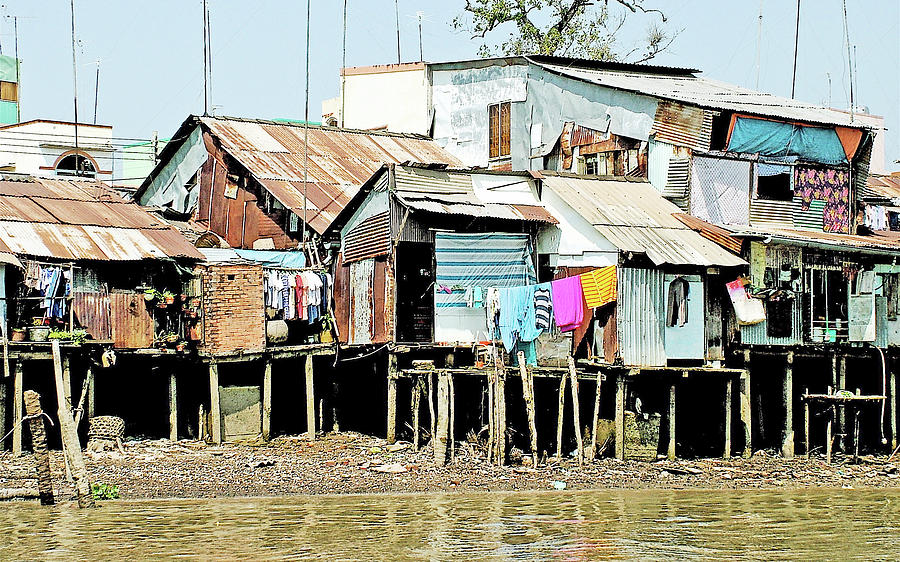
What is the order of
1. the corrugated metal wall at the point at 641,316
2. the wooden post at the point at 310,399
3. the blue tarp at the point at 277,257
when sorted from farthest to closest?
the blue tarp at the point at 277,257 < the wooden post at the point at 310,399 < the corrugated metal wall at the point at 641,316

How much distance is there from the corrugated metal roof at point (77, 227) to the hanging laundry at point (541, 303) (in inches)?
296

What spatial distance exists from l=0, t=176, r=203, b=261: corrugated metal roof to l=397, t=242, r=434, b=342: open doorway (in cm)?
469

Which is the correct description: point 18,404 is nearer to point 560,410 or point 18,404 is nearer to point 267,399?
point 267,399

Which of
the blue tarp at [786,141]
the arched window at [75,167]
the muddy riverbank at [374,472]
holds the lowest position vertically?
the muddy riverbank at [374,472]

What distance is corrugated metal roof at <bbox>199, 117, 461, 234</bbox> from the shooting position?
2898 centimetres

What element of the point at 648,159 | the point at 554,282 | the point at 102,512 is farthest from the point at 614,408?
the point at 102,512

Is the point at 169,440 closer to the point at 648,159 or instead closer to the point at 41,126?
the point at 648,159

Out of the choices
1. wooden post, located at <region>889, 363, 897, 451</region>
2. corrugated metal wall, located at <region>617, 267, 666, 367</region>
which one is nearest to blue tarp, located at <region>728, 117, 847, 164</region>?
corrugated metal wall, located at <region>617, 267, 666, 367</region>

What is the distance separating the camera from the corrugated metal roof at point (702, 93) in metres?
27.8

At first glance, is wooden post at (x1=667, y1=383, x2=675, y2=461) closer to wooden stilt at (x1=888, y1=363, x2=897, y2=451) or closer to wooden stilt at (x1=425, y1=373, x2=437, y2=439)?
wooden stilt at (x1=425, y1=373, x2=437, y2=439)

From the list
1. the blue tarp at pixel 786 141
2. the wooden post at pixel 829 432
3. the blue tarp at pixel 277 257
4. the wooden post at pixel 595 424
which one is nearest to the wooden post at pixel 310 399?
the blue tarp at pixel 277 257

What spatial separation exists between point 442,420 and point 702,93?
11007 millimetres

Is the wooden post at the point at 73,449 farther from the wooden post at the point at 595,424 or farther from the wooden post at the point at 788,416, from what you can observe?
the wooden post at the point at 788,416

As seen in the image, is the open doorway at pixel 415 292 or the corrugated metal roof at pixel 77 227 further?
the open doorway at pixel 415 292
